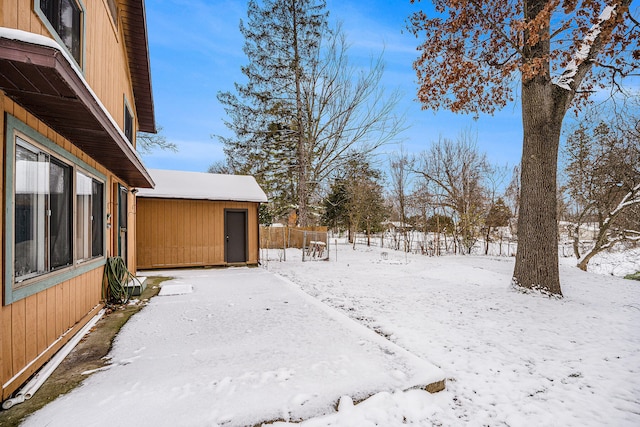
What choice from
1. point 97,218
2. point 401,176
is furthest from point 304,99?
point 97,218

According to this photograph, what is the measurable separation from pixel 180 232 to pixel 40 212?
6.56m

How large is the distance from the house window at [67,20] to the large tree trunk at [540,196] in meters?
7.12

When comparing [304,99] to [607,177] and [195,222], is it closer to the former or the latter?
[195,222]

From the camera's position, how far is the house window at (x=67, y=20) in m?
3.12

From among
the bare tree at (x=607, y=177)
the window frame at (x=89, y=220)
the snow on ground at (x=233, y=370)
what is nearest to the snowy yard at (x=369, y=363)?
the snow on ground at (x=233, y=370)

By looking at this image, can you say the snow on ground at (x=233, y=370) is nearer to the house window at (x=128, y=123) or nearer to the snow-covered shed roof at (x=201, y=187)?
the house window at (x=128, y=123)

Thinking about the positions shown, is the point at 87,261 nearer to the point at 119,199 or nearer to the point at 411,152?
the point at 119,199

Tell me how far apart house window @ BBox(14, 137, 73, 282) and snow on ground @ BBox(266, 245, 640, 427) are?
2627mm

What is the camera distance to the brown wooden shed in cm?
898

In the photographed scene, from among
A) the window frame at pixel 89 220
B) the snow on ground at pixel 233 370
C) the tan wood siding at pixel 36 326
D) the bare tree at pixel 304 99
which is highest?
the bare tree at pixel 304 99

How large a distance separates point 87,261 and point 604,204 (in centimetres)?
1414

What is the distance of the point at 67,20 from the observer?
11.7 feet

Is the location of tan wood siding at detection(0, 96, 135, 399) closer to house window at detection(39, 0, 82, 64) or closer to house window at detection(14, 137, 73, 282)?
house window at detection(14, 137, 73, 282)

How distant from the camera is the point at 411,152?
1975 centimetres
